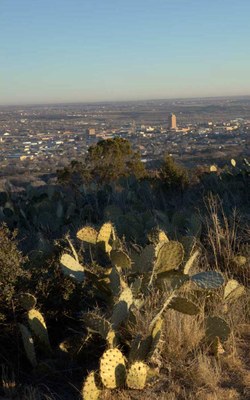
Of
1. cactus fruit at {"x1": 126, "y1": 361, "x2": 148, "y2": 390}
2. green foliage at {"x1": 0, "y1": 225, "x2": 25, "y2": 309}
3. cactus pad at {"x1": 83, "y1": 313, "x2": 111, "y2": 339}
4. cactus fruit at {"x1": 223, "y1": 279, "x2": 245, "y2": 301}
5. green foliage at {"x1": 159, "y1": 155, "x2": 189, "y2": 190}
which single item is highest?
green foliage at {"x1": 0, "y1": 225, "x2": 25, "y2": 309}

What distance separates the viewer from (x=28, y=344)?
3615 millimetres

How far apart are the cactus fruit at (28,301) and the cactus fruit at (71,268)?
1.11ft

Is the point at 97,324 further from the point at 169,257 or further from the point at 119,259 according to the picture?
the point at 169,257

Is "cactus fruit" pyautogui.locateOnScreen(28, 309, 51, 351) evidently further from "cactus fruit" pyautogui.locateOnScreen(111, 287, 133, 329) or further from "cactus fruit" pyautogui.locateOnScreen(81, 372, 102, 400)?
"cactus fruit" pyautogui.locateOnScreen(81, 372, 102, 400)

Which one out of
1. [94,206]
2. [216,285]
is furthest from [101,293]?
[94,206]

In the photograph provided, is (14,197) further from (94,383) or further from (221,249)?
(94,383)

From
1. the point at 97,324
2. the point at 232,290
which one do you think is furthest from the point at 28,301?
the point at 232,290

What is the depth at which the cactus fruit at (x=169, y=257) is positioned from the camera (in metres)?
4.06

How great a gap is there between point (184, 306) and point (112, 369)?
74 centimetres

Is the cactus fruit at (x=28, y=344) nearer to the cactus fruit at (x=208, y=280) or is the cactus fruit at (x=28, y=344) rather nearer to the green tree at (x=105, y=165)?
the cactus fruit at (x=208, y=280)

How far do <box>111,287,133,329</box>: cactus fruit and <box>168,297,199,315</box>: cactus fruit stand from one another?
1.20 feet

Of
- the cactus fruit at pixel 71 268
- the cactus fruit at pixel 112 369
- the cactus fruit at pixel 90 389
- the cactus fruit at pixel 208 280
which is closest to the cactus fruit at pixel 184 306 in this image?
the cactus fruit at pixel 208 280

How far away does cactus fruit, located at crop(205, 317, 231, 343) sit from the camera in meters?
3.80

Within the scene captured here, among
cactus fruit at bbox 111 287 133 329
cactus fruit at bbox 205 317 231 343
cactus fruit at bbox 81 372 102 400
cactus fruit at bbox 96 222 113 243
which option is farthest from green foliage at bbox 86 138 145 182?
cactus fruit at bbox 81 372 102 400
